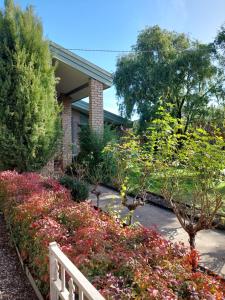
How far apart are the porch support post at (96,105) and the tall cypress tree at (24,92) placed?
2.15 m

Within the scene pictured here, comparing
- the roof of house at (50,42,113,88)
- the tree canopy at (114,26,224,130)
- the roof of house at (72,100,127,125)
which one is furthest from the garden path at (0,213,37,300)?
the tree canopy at (114,26,224,130)

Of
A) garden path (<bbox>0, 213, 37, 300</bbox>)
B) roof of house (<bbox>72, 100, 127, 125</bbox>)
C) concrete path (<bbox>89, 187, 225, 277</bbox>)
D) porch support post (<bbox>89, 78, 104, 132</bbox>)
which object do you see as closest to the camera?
garden path (<bbox>0, 213, 37, 300</bbox>)

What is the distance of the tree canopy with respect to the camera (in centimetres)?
1505

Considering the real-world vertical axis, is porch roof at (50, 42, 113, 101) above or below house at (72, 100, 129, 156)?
above

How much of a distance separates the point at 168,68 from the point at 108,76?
694cm

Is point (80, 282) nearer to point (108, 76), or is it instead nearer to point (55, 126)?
point (55, 126)

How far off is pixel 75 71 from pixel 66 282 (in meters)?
8.26

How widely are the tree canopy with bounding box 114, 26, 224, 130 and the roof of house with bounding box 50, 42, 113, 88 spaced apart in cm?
560

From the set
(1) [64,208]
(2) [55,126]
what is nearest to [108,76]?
(2) [55,126]

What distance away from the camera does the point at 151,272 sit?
2.12m

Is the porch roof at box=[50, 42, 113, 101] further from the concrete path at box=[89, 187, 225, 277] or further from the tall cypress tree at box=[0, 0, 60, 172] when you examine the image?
the concrete path at box=[89, 187, 225, 277]

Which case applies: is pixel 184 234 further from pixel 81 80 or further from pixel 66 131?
pixel 66 131

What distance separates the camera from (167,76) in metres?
15.3

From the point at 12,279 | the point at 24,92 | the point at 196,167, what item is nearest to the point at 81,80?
the point at 24,92
